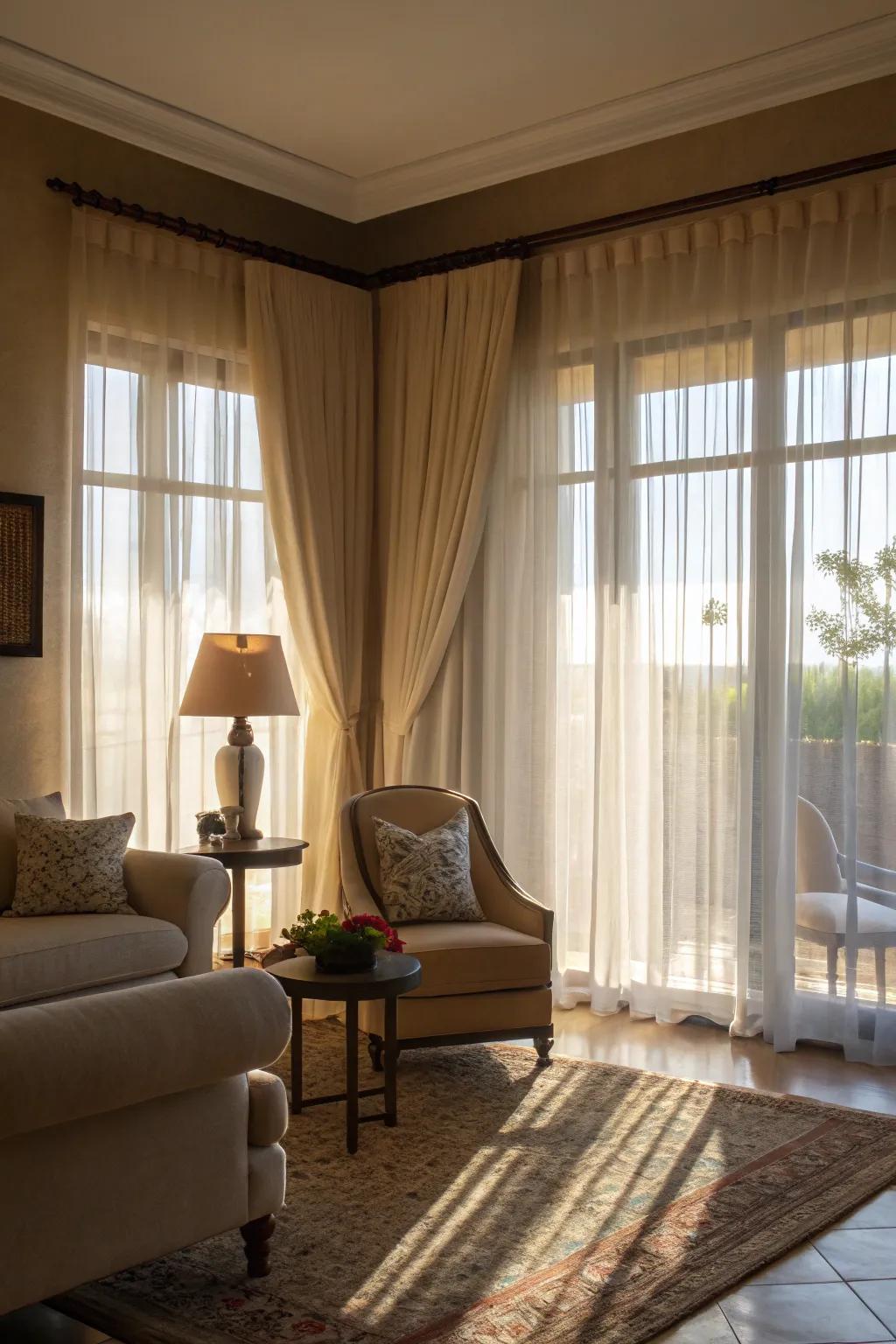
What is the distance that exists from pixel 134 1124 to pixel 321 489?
153 inches

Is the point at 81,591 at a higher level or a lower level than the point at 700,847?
higher

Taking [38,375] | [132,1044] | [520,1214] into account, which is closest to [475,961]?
[520,1214]

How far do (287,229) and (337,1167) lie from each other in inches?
172

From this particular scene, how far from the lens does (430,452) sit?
6.18 m

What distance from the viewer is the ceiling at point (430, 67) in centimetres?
464

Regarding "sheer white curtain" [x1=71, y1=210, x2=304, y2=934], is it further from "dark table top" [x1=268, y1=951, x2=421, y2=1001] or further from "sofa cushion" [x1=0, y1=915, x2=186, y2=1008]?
"dark table top" [x1=268, y1=951, x2=421, y2=1001]

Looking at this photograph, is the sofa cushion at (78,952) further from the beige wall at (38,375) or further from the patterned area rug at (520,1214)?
the beige wall at (38,375)

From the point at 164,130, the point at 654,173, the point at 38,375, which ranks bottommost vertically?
the point at 38,375

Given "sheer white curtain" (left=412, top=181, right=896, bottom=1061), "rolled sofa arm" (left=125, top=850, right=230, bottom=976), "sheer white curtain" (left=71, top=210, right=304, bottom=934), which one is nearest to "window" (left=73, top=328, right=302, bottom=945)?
"sheer white curtain" (left=71, top=210, right=304, bottom=934)

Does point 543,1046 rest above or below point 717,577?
below

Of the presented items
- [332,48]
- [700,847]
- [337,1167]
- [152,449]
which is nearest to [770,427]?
[700,847]

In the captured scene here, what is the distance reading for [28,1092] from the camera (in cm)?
238

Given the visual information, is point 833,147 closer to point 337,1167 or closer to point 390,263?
point 390,263

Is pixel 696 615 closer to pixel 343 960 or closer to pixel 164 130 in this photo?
pixel 343 960
